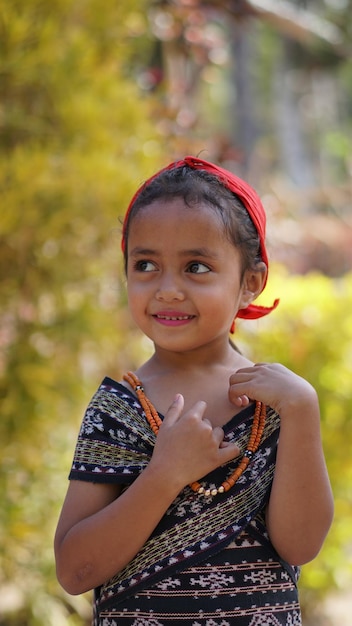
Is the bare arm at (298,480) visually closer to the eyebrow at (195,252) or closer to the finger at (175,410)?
the finger at (175,410)

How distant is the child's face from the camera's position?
177 centimetres

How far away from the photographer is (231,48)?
75.0ft

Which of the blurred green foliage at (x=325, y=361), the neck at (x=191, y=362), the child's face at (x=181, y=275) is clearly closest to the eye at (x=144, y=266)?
the child's face at (x=181, y=275)

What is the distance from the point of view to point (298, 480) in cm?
169

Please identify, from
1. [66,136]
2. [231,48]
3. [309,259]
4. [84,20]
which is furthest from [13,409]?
[231,48]

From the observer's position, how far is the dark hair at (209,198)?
1818mm

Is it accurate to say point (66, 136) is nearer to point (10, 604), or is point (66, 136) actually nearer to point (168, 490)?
point (10, 604)

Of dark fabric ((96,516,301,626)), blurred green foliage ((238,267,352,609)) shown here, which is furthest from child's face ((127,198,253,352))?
blurred green foliage ((238,267,352,609))

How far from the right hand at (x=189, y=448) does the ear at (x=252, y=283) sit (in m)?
0.31

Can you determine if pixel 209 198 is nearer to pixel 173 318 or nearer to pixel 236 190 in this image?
pixel 236 190

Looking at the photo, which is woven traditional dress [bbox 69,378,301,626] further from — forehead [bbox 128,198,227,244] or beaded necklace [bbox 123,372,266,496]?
forehead [bbox 128,198,227,244]

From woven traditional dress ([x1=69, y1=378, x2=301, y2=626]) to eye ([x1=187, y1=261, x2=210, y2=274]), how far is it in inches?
13.0

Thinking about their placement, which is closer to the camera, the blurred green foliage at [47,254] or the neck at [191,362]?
the neck at [191,362]

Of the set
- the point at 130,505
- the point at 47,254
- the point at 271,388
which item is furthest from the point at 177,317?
the point at 47,254
